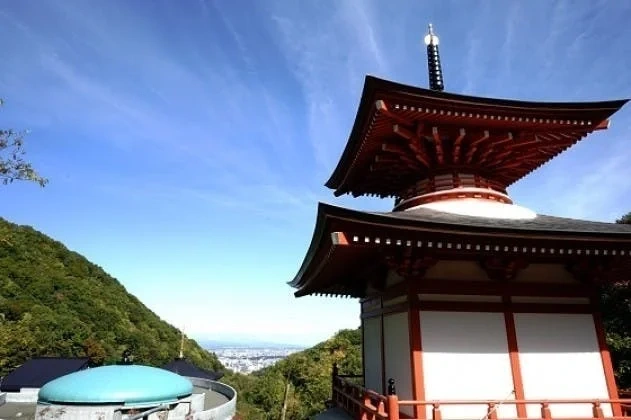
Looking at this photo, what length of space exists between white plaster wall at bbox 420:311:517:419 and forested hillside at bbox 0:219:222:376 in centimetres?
3846

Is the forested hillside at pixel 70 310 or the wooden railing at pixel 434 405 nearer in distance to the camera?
the wooden railing at pixel 434 405

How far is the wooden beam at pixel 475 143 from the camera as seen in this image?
1001 centimetres

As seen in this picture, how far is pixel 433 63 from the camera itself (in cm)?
1275

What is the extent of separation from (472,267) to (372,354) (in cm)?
418

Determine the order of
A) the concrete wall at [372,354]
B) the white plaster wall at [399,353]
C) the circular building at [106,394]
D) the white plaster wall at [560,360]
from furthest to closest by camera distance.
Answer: the circular building at [106,394] → the concrete wall at [372,354] → the white plaster wall at [399,353] → the white plaster wall at [560,360]

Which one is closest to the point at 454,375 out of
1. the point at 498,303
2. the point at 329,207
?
the point at 498,303

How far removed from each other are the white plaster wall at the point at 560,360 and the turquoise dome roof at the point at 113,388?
11.1 meters

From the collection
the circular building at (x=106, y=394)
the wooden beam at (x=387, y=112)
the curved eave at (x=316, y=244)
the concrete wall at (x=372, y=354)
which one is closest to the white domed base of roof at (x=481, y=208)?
the wooden beam at (x=387, y=112)

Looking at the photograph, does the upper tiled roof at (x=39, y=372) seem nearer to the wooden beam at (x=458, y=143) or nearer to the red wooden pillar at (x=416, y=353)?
the red wooden pillar at (x=416, y=353)

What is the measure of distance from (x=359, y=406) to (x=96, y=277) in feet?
262

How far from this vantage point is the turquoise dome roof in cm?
1212

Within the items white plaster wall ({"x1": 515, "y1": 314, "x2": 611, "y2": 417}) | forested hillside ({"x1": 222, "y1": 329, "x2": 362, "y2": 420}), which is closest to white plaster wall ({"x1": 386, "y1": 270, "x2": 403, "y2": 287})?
white plaster wall ({"x1": 515, "y1": 314, "x2": 611, "y2": 417})

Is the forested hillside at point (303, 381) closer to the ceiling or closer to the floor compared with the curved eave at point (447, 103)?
closer to the floor

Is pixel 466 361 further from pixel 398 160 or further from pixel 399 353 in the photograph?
pixel 398 160
